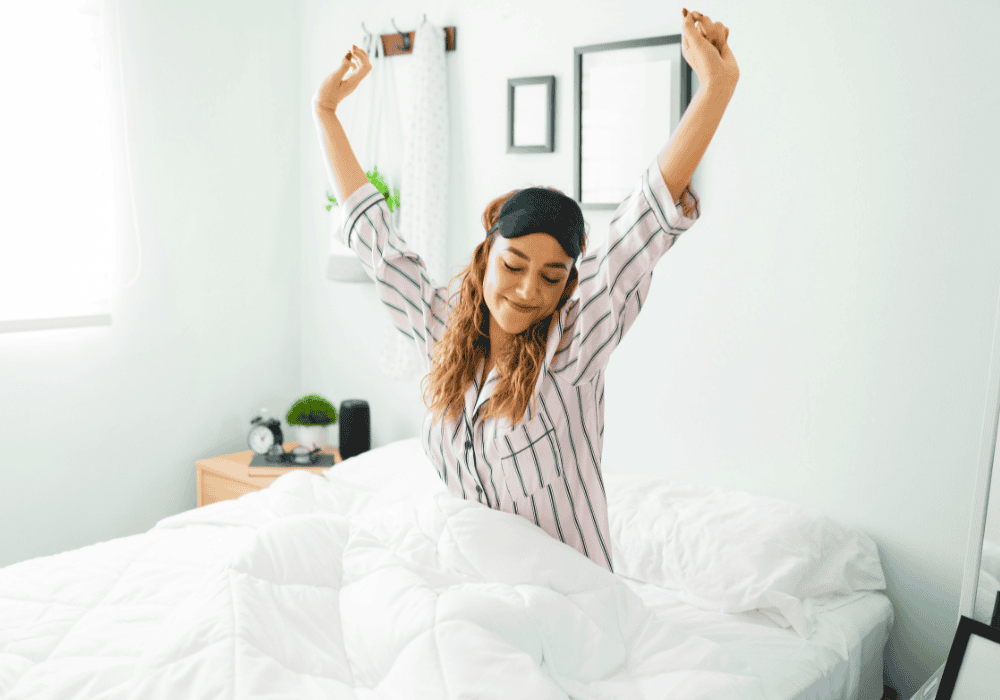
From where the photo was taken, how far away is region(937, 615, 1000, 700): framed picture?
43.2 inches

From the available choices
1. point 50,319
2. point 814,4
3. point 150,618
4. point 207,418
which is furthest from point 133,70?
point 814,4

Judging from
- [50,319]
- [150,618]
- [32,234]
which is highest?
[32,234]

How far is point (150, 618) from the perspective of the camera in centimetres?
127

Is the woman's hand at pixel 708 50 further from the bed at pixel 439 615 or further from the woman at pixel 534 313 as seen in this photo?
the bed at pixel 439 615

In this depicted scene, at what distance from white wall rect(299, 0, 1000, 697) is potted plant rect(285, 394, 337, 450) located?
100 centimetres

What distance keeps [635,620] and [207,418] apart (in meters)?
1.95

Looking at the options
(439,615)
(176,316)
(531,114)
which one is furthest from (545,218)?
(176,316)

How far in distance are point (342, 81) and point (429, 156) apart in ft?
3.43

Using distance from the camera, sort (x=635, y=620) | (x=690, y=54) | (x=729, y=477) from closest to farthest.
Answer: (x=690, y=54)
(x=635, y=620)
(x=729, y=477)

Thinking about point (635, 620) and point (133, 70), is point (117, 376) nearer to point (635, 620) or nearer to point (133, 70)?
point (133, 70)

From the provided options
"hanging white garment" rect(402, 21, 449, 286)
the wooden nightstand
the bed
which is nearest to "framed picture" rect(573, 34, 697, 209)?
"hanging white garment" rect(402, 21, 449, 286)

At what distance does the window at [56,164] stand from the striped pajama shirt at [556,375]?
1.30 metres

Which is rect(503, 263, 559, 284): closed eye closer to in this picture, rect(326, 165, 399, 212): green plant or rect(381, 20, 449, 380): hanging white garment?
rect(381, 20, 449, 380): hanging white garment

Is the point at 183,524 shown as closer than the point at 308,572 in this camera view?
No
